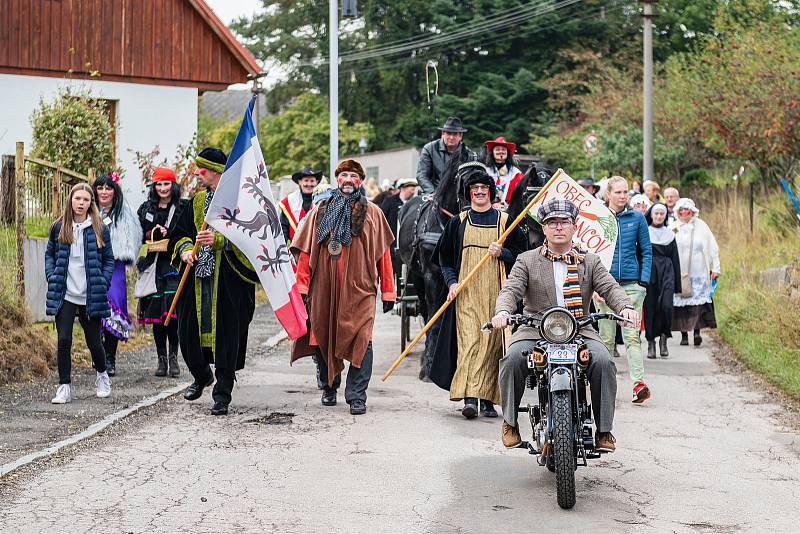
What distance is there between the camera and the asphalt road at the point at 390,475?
696cm

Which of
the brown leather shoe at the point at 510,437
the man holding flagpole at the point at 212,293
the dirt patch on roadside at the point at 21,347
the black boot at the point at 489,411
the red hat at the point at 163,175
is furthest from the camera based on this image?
the red hat at the point at 163,175

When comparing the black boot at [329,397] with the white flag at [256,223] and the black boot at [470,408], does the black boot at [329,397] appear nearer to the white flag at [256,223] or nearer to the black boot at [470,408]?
the white flag at [256,223]

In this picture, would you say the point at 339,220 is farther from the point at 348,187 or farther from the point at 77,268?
the point at 77,268

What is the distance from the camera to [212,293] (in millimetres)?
10547

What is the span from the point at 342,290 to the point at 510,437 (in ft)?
11.0

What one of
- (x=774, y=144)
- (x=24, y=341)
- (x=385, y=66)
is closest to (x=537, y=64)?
(x=385, y=66)

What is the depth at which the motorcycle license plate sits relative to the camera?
24.3ft

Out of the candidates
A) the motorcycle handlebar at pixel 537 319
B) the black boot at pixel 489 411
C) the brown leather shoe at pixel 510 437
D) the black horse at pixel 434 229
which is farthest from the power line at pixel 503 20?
the motorcycle handlebar at pixel 537 319

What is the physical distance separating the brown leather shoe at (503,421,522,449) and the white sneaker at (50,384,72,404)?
172 inches

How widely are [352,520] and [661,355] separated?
932 cm

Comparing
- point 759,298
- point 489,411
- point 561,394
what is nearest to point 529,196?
point 489,411

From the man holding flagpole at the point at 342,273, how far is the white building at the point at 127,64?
15.2 m

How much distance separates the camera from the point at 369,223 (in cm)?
1113

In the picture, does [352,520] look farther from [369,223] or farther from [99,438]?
[369,223]
